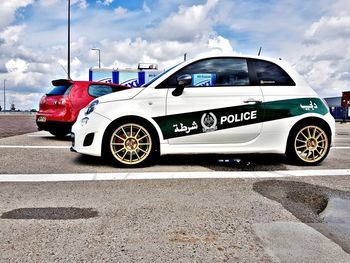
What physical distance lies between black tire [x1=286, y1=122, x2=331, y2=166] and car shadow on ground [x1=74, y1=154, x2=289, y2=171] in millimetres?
280

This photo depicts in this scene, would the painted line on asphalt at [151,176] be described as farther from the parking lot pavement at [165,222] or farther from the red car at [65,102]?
the red car at [65,102]

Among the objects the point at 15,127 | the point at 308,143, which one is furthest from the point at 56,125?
the point at 15,127

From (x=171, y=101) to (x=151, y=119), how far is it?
387mm

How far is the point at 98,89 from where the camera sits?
31.3ft

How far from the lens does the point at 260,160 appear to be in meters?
6.21

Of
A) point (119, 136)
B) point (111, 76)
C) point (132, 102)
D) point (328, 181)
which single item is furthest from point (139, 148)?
point (111, 76)

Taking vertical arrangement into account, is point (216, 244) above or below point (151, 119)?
below

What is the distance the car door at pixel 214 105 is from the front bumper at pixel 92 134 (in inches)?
35.5

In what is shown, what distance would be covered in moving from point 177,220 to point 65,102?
22.2ft

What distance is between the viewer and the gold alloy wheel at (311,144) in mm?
5625

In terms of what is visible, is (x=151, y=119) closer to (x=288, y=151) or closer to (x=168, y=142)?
(x=168, y=142)

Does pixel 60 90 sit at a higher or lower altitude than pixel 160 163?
higher

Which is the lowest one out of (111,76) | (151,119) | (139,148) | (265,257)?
(265,257)

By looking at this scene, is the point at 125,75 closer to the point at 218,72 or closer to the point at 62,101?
the point at 62,101
